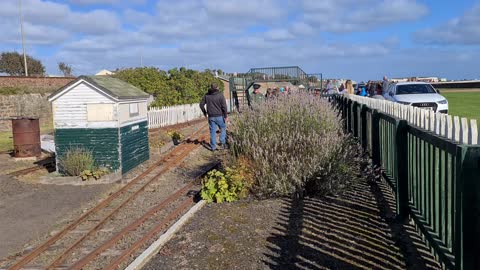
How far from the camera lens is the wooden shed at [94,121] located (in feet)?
38.0

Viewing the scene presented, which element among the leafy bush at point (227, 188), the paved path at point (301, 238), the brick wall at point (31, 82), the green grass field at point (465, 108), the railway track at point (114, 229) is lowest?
the railway track at point (114, 229)

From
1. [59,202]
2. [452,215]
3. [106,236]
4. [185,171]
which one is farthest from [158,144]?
[452,215]

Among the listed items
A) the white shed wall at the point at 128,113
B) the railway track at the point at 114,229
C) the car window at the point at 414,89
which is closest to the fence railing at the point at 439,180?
the railway track at the point at 114,229

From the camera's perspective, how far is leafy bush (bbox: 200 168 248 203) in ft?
25.1

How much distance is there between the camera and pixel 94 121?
11.7 m

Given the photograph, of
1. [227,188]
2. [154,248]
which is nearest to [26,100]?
[227,188]

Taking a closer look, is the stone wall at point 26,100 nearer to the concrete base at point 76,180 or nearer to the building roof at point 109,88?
the building roof at point 109,88

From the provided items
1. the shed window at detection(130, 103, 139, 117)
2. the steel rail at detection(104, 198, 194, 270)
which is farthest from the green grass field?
the steel rail at detection(104, 198, 194, 270)

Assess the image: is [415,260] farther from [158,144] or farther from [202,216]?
[158,144]

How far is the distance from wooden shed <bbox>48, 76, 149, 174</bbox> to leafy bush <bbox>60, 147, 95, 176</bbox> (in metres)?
0.23

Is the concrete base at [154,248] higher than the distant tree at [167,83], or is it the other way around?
the distant tree at [167,83]

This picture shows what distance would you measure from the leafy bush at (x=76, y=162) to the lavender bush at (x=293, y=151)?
4.06 m

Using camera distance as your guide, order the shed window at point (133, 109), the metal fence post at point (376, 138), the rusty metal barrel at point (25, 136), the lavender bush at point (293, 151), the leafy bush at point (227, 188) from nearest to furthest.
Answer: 1. the lavender bush at point (293, 151)
2. the leafy bush at point (227, 188)
3. the metal fence post at point (376, 138)
4. the shed window at point (133, 109)
5. the rusty metal barrel at point (25, 136)

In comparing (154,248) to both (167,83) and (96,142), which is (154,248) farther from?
(167,83)
